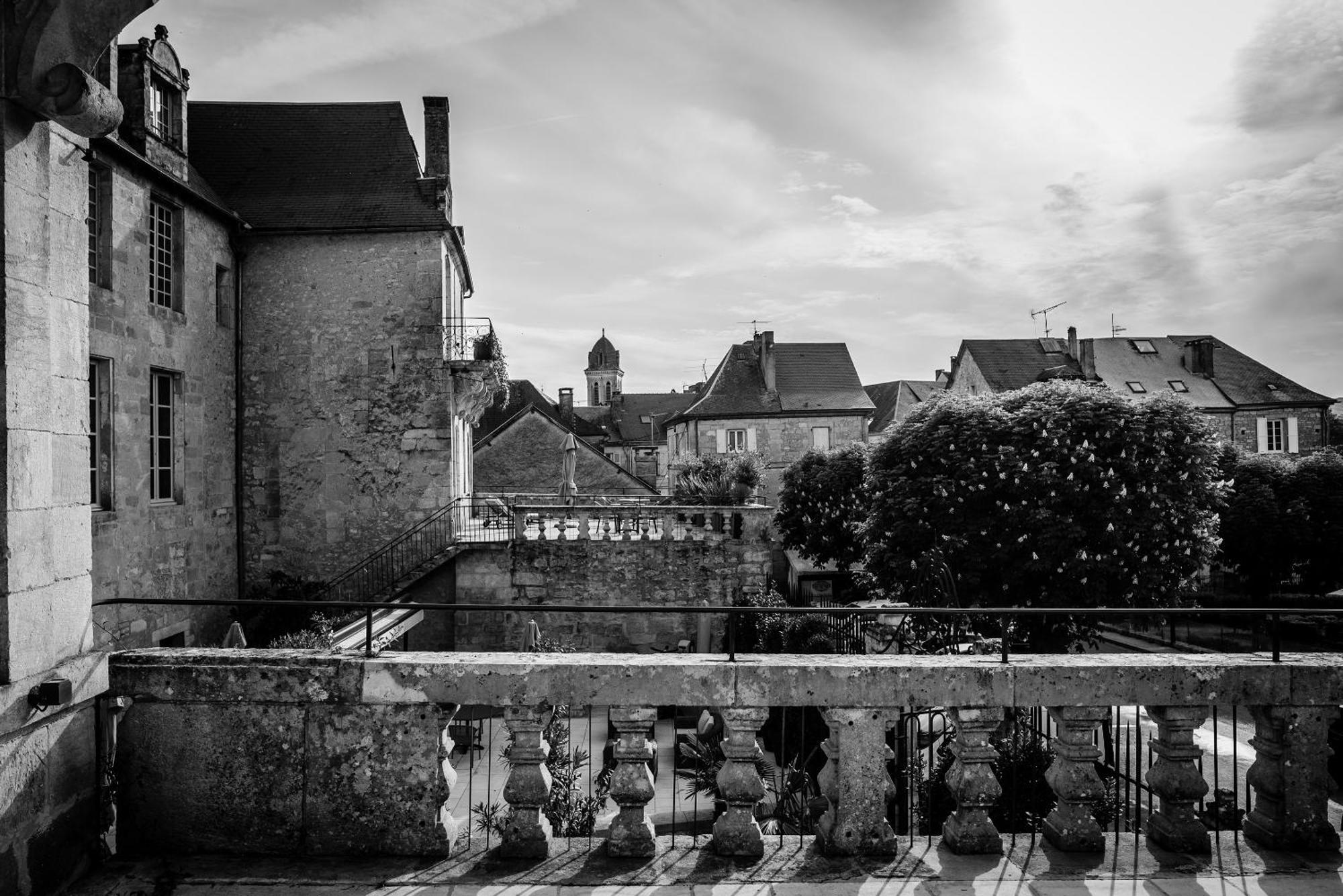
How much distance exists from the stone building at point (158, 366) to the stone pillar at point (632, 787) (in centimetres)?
965

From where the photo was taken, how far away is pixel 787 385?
126 ft

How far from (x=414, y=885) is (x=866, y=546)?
1299 cm

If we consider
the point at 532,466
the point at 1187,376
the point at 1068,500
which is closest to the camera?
the point at 1068,500

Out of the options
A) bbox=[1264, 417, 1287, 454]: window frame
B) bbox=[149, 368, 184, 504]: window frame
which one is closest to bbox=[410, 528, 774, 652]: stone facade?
bbox=[149, 368, 184, 504]: window frame

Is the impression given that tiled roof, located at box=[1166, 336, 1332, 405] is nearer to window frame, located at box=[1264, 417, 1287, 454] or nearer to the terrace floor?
window frame, located at box=[1264, 417, 1287, 454]

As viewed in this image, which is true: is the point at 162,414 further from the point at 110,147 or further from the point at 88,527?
the point at 88,527

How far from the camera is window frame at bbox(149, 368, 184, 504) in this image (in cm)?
1328

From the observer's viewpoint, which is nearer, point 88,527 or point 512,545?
point 88,527

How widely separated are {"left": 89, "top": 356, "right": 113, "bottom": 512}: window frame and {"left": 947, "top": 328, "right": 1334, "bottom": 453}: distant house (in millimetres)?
29101

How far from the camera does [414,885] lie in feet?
10.1

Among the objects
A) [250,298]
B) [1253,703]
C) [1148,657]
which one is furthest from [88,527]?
[250,298]

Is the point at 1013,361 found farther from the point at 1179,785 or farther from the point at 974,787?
the point at 974,787

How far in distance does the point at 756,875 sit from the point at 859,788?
0.53m

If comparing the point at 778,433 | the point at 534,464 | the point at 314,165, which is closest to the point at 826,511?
the point at 534,464
